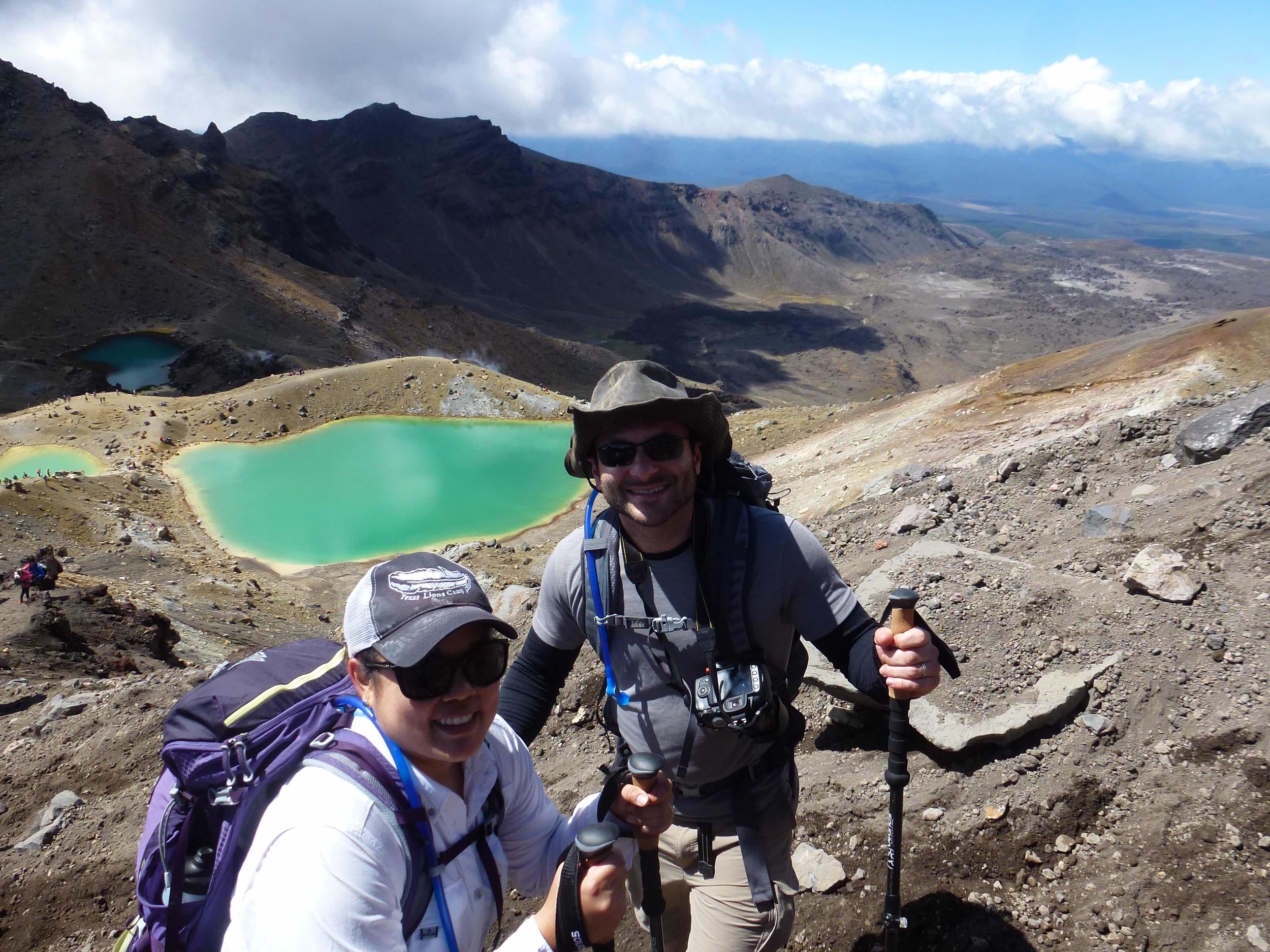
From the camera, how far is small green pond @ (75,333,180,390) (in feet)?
141

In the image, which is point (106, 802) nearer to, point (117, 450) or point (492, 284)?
point (117, 450)

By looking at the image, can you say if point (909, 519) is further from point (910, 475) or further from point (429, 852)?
point (429, 852)

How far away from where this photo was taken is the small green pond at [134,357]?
43.1 m

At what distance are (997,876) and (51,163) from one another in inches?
3003

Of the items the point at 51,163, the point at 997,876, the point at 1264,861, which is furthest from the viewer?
the point at 51,163

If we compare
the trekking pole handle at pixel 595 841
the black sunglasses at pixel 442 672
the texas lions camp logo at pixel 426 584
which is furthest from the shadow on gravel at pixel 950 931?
the texas lions camp logo at pixel 426 584

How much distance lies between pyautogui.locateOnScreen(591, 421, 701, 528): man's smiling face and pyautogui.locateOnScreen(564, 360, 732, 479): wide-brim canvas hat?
0.05 meters

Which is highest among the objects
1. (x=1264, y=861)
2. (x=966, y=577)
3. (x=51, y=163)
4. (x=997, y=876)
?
(x=51, y=163)

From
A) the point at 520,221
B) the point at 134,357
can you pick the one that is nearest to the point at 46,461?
the point at 134,357

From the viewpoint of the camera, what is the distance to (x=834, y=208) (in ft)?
587

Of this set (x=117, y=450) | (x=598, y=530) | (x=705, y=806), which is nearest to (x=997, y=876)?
(x=705, y=806)

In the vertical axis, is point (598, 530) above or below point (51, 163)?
below

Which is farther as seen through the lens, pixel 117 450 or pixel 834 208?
pixel 834 208

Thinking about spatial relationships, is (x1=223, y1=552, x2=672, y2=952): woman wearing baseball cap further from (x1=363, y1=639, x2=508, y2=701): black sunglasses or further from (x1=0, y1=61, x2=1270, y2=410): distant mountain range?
(x1=0, y1=61, x2=1270, y2=410): distant mountain range
